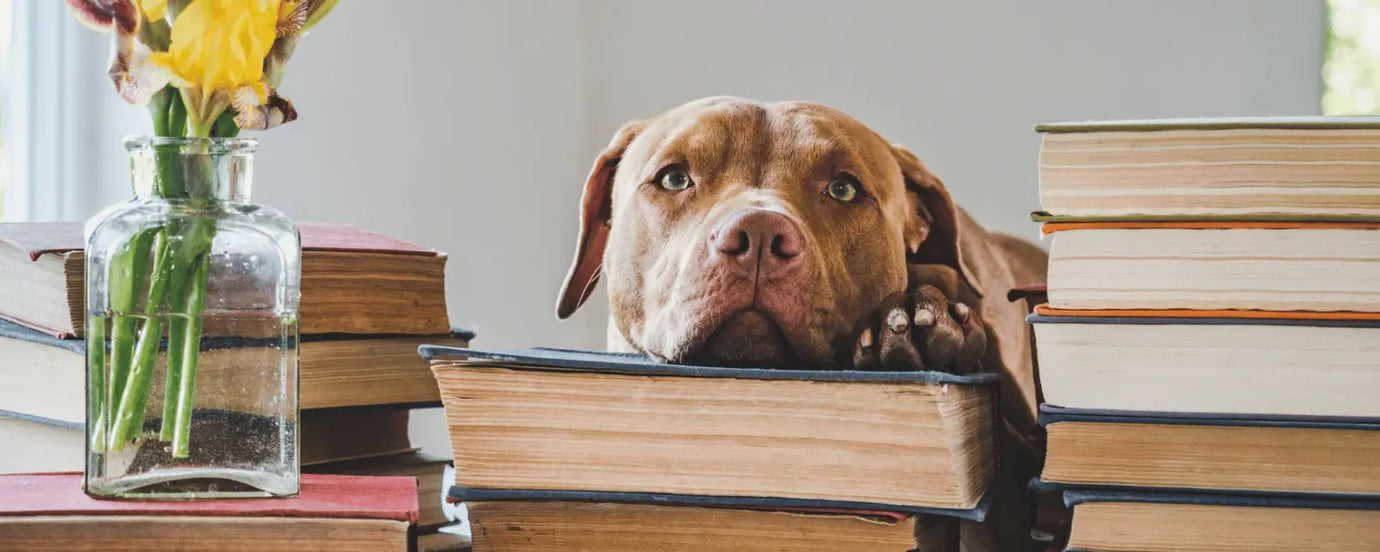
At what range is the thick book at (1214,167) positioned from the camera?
1.04 m

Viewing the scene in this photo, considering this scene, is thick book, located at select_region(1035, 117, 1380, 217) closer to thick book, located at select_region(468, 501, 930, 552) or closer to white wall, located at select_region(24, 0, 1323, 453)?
thick book, located at select_region(468, 501, 930, 552)

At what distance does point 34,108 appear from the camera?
2.08m

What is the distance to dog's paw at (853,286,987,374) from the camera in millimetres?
1251

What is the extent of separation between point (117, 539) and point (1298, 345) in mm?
942

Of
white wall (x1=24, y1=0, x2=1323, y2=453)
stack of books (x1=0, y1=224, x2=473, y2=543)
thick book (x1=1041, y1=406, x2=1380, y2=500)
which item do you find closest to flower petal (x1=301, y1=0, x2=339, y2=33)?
stack of books (x1=0, y1=224, x2=473, y2=543)

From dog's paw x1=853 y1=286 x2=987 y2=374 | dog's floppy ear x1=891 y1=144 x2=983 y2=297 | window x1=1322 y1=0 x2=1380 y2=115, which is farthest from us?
window x1=1322 y1=0 x2=1380 y2=115

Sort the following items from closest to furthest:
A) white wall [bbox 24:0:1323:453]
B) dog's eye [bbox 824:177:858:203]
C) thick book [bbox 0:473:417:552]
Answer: thick book [bbox 0:473:417:552]
dog's eye [bbox 824:177:858:203]
white wall [bbox 24:0:1323:453]

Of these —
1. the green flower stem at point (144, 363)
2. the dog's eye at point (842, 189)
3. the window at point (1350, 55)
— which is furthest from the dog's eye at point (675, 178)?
the window at point (1350, 55)

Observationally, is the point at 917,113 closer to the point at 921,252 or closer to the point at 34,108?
the point at 921,252

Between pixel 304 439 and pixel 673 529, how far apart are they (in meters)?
0.53

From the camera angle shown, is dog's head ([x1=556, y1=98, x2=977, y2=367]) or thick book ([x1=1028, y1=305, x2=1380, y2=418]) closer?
thick book ([x1=1028, y1=305, x2=1380, y2=418])

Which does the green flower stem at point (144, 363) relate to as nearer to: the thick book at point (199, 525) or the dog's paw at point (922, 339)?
the thick book at point (199, 525)

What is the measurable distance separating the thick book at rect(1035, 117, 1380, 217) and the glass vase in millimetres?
694

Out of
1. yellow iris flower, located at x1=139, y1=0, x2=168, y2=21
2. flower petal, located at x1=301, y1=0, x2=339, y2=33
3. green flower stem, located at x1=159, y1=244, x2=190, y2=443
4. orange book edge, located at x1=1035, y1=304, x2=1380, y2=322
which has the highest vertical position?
flower petal, located at x1=301, y1=0, x2=339, y2=33
